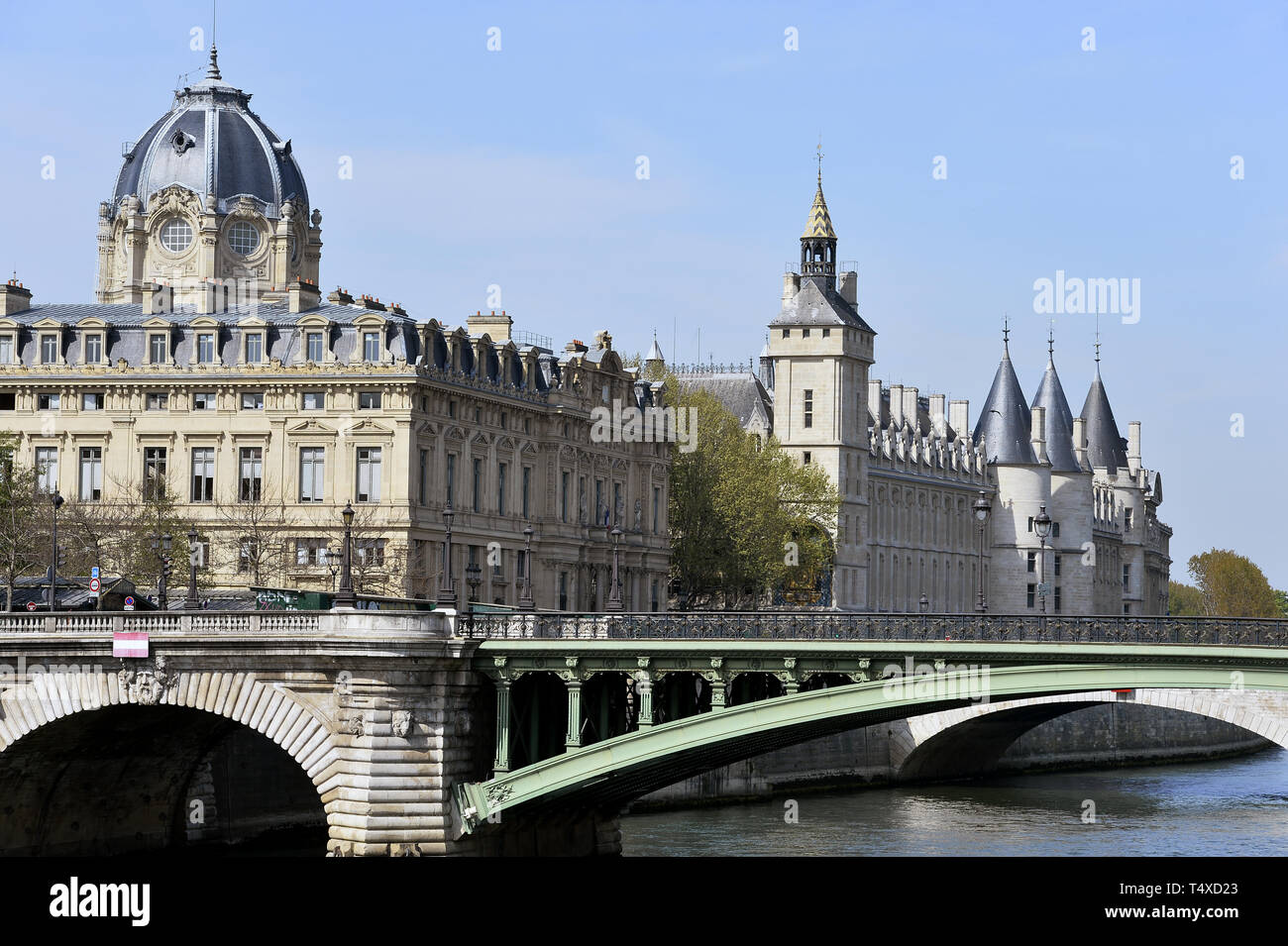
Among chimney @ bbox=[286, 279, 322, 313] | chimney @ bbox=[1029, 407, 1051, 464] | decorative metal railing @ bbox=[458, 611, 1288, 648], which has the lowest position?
decorative metal railing @ bbox=[458, 611, 1288, 648]

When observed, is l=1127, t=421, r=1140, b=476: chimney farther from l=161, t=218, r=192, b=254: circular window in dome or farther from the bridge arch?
the bridge arch

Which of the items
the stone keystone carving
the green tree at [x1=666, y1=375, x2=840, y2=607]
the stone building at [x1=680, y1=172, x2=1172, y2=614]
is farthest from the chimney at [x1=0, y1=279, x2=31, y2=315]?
the stone building at [x1=680, y1=172, x2=1172, y2=614]

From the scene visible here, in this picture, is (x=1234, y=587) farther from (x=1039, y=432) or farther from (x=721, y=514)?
(x=721, y=514)

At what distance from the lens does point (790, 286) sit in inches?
5020

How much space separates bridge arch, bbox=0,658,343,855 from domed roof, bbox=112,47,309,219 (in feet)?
109

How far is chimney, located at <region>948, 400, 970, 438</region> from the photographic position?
156375 mm

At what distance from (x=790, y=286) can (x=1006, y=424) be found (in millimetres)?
30820

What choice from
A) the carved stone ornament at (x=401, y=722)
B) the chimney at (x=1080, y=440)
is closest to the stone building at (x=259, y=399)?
the carved stone ornament at (x=401, y=722)

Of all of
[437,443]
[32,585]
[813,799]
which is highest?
[437,443]

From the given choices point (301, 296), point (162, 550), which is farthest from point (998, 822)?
point (301, 296)
